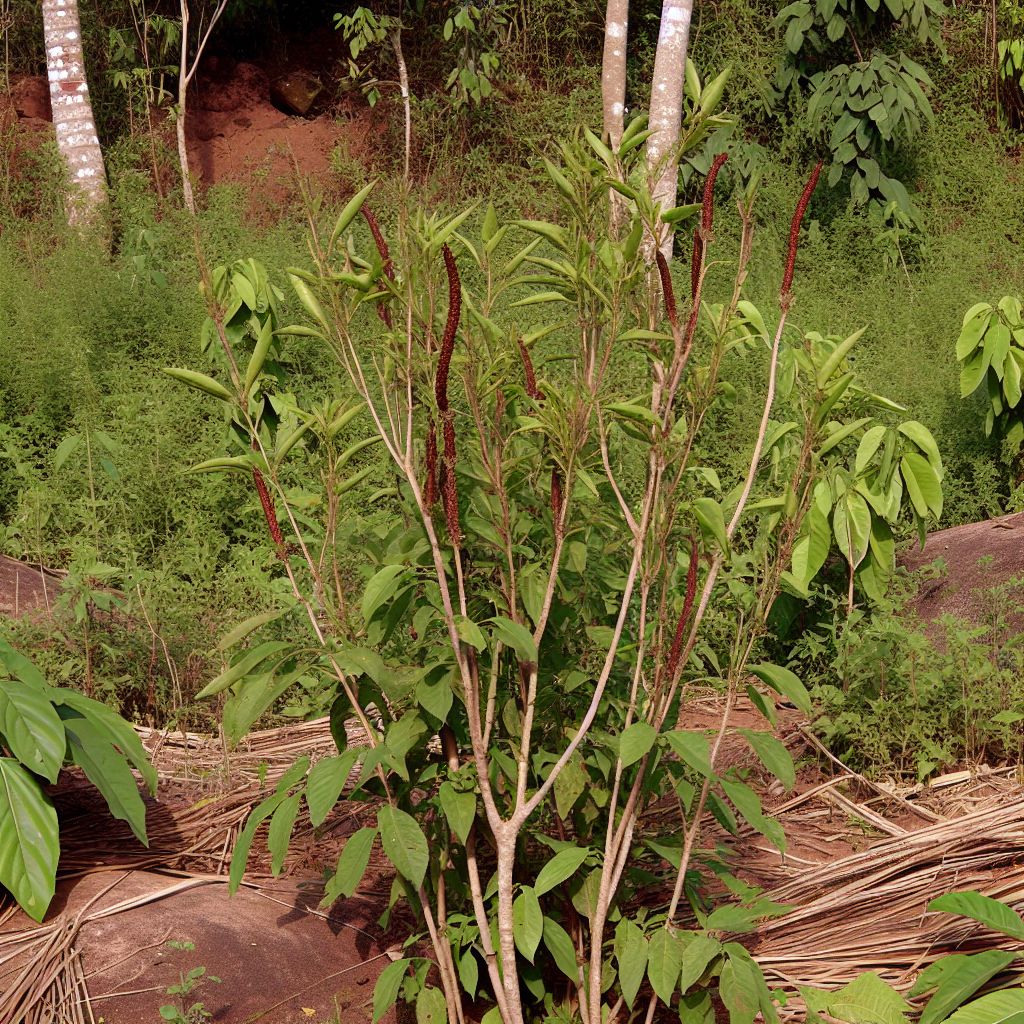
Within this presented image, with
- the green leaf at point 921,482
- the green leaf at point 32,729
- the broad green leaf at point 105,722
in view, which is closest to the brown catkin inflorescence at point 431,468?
the green leaf at point 32,729

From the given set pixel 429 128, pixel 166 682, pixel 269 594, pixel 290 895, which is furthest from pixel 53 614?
pixel 429 128

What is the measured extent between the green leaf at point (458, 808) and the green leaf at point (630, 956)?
300mm

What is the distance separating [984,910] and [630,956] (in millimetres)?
622

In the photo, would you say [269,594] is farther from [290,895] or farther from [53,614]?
[290,895]

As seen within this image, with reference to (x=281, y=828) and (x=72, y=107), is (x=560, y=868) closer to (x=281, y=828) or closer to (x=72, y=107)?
(x=281, y=828)

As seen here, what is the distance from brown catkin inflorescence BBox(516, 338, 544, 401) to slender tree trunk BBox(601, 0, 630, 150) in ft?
20.0

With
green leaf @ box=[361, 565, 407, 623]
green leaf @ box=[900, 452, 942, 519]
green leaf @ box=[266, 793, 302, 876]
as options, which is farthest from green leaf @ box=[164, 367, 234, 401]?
green leaf @ box=[900, 452, 942, 519]

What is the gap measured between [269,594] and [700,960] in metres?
2.44

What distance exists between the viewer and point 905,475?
3514 millimetres

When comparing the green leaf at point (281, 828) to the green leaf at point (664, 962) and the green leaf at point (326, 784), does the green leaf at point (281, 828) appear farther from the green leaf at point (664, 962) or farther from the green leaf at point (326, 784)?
the green leaf at point (664, 962)

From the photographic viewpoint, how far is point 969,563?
154 inches

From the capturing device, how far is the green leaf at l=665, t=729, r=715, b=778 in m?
1.72

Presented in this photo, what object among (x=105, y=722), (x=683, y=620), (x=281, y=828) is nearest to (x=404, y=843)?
(x=281, y=828)

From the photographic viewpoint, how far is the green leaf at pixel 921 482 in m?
3.49
